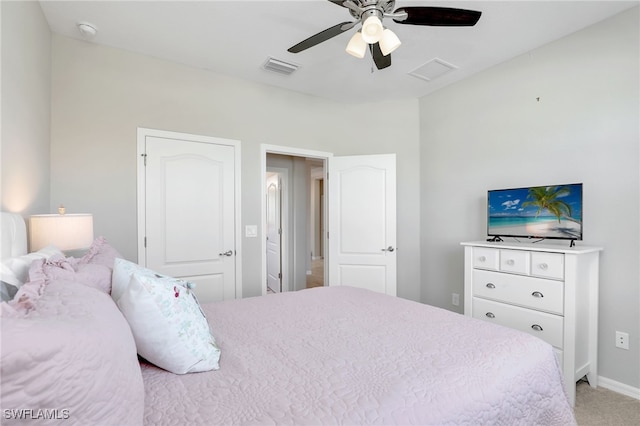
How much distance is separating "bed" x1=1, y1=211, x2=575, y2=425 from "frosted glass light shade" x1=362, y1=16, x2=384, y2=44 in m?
1.53

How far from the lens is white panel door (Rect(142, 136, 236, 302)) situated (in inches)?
114

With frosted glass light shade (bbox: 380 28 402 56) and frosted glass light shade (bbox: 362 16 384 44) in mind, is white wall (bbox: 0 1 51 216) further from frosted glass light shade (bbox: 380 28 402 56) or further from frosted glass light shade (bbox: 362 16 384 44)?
frosted glass light shade (bbox: 380 28 402 56)

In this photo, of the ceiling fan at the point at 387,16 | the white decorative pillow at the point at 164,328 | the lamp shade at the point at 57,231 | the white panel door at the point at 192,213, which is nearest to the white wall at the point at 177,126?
the white panel door at the point at 192,213

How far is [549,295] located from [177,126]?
3.40 metres

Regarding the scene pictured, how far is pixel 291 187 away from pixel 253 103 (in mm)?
1812

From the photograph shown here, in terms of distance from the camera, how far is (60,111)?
2.52 meters

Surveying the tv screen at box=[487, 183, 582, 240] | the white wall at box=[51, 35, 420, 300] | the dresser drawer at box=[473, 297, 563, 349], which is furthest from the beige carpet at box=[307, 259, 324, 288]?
the tv screen at box=[487, 183, 582, 240]

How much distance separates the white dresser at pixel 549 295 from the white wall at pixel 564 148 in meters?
0.15

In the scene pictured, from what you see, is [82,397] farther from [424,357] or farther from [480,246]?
[480,246]

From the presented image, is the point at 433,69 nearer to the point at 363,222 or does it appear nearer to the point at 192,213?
the point at 363,222

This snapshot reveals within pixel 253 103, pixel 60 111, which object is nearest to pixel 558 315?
pixel 253 103

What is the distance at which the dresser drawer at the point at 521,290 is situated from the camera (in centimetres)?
223

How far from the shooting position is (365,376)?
3.48ft

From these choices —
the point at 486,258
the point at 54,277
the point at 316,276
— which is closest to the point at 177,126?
the point at 54,277
